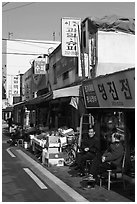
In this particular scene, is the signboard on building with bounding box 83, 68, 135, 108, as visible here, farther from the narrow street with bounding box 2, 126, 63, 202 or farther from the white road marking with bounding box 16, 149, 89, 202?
the narrow street with bounding box 2, 126, 63, 202

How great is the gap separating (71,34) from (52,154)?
6534mm

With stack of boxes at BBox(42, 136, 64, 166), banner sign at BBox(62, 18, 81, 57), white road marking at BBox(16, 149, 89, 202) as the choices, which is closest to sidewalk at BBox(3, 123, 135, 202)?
white road marking at BBox(16, 149, 89, 202)

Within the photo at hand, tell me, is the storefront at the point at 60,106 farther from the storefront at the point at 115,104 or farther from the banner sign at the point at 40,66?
the banner sign at the point at 40,66

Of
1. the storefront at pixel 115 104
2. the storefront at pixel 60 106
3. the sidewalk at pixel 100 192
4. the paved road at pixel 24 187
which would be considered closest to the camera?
the sidewalk at pixel 100 192

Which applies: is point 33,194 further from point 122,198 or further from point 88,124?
point 88,124

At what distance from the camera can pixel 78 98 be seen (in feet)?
39.6

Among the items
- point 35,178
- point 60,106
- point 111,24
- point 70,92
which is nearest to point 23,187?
point 35,178

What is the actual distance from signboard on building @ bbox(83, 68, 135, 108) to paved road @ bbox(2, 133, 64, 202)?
2.81 meters

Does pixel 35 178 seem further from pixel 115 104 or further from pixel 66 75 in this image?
pixel 66 75

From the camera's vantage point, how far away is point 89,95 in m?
11.0

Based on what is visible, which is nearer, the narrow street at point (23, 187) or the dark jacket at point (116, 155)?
the narrow street at point (23, 187)

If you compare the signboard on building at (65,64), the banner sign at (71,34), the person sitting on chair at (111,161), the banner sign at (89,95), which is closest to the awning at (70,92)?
the banner sign at (89,95)

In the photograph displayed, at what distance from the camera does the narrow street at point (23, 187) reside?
298 inches

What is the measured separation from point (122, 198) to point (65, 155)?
5.24 meters
